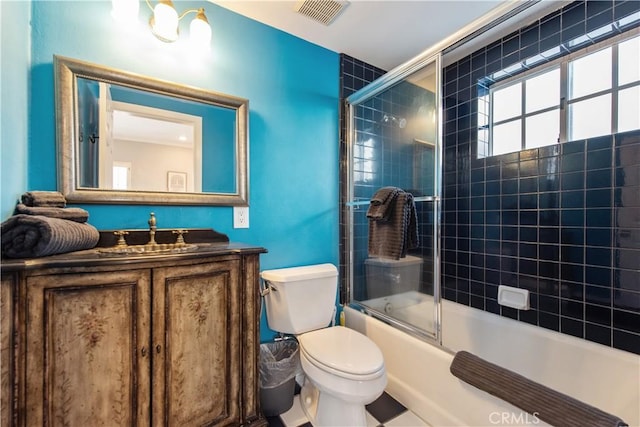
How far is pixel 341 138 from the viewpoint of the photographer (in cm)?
204

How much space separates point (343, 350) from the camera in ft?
4.33

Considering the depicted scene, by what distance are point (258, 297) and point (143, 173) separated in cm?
87

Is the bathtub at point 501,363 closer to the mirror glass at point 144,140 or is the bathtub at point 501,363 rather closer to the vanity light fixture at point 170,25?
the mirror glass at point 144,140

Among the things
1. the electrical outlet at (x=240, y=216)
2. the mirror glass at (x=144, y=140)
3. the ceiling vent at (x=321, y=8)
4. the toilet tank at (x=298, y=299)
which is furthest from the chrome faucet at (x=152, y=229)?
the ceiling vent at (x=321, y=8)

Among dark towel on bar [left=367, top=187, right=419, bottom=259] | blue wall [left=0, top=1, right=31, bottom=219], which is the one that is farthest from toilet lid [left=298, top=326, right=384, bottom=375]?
blue wall [left=0, top=1, right=31, bottom=219]

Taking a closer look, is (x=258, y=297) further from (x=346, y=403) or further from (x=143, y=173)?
(x=143, y=173)

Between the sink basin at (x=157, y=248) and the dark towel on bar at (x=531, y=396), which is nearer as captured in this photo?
the dark towel on bar at (x=531, y=396)

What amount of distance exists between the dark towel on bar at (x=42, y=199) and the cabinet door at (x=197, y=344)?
522mm

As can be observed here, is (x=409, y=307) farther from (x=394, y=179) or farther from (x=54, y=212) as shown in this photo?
(x=54, y=212)

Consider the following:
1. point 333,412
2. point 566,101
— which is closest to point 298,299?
point 333,412

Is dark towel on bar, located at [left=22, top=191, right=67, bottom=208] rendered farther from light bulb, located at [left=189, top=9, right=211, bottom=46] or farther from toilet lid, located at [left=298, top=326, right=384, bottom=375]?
toilet lid, located at [left=298, top=326, right=384, bottom=375]

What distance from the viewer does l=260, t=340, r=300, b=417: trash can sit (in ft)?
4.56

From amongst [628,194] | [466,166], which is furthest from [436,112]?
[628,194]

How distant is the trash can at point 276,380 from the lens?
4.56 ft
